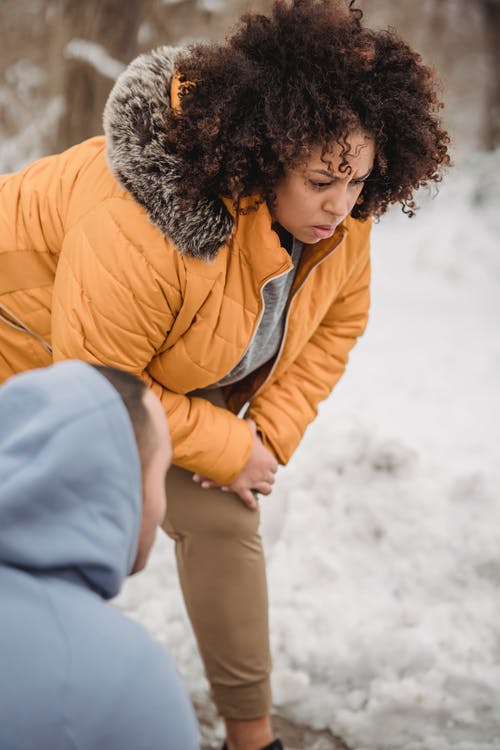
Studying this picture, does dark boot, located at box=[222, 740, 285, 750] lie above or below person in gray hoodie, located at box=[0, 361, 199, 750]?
below

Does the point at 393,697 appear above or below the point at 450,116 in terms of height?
below

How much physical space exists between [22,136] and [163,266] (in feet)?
17.1

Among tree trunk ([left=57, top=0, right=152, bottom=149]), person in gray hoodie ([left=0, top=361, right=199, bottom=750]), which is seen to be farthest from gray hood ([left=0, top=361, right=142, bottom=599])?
tree trunk ([left=57, top=0, right=152, bottom=149])

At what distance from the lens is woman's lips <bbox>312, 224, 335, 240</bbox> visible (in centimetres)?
218

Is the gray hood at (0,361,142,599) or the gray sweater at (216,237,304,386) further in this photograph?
the gray sweater at (216,237,304,386)

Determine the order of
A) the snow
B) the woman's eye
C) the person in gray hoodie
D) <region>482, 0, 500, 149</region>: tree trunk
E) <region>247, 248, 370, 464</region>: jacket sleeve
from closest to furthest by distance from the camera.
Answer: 1. the person in gray hoodie
2. the woman's eye
3. <region>247, 248, 370, 464</region>: jacket sleeve
4. the snow
5. <region>482, 0, 500, 149</region>: tree trunk

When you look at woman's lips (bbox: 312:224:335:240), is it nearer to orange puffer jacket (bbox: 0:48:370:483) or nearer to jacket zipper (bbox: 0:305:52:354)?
orange puffer jacket (bbox: 0:48:370:483)

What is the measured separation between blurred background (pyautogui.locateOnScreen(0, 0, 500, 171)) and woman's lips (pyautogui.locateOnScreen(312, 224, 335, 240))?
12.3 feet

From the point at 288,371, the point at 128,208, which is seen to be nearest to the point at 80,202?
the point at 128,208

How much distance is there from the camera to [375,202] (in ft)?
7.56

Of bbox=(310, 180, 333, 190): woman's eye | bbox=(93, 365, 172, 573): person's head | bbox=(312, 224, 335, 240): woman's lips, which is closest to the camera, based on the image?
bbox=(93, 365, 172, 573): person's head

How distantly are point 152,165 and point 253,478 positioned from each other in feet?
3.22

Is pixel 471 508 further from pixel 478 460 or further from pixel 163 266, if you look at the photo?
pixel 163 266

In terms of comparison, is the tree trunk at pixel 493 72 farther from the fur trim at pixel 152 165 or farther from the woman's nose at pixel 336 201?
the fur trim at pixel 152 165
